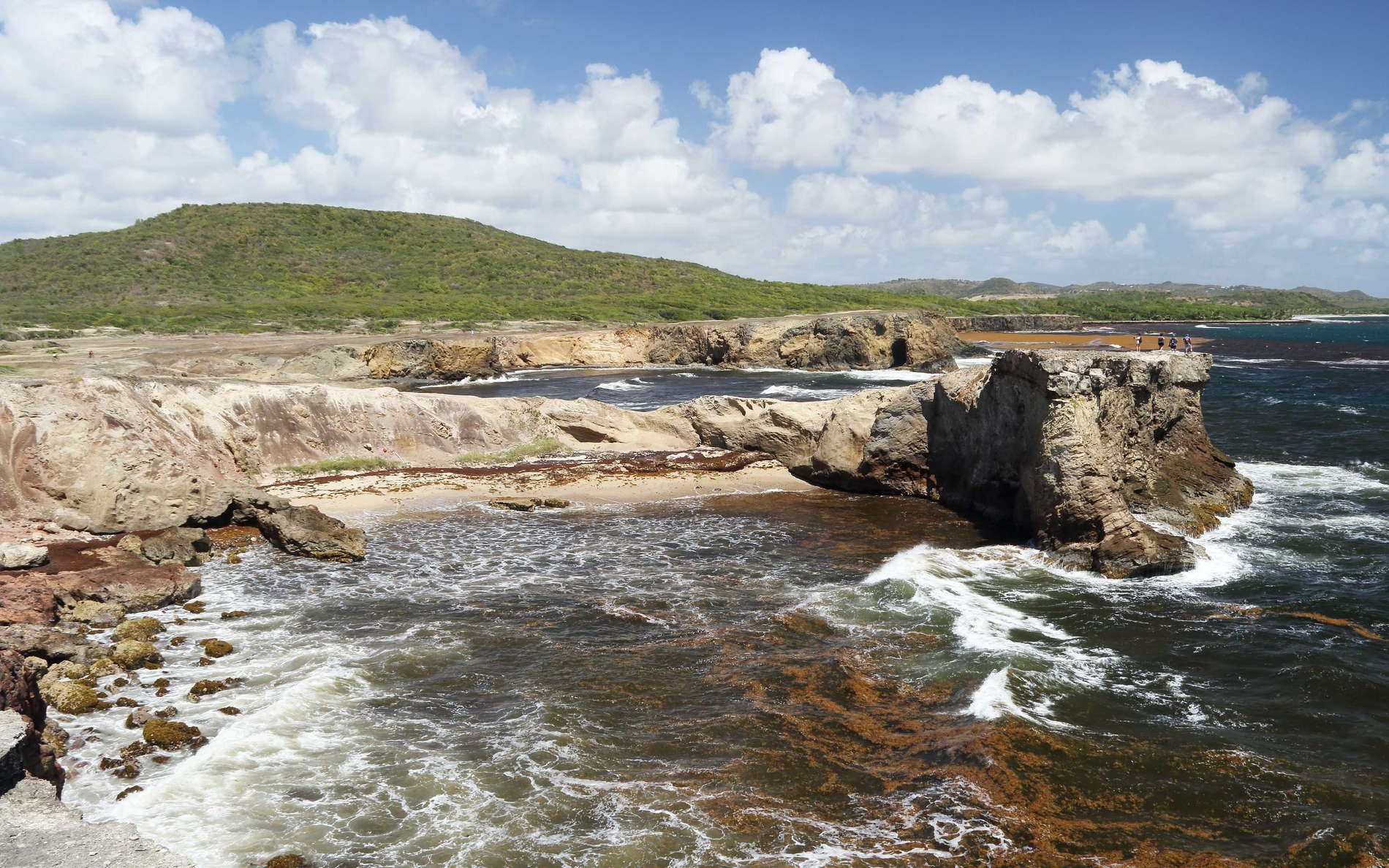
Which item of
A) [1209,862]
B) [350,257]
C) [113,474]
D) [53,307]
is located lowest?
[1209,862]

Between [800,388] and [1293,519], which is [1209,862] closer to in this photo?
[1293,519]

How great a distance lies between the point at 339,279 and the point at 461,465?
69155mm

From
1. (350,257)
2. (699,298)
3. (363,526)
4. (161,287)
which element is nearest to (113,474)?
(363,526)

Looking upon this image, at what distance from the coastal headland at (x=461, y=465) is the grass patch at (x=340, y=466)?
6 centimetres

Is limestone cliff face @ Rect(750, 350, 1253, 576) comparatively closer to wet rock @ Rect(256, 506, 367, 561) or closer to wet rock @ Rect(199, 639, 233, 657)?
wet rock @ Rect(256, 506, 367, 561)

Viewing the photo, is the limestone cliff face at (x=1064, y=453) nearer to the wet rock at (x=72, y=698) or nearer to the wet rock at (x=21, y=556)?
Result: the wet rock at (x=72, y=698)

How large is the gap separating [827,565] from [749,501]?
215 inches

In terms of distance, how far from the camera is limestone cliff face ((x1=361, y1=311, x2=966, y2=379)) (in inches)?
2290

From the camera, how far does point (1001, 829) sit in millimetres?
7922

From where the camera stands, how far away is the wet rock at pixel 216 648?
37.9 feet

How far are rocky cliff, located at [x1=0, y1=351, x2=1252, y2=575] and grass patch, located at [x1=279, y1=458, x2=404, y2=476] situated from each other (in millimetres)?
238

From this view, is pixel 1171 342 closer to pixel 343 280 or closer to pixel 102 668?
pixel 102 668

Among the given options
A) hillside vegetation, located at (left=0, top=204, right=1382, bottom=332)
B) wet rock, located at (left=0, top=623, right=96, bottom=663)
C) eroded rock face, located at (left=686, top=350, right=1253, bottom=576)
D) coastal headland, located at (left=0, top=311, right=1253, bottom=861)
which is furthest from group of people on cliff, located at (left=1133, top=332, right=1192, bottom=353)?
hillside vegetation, located at (left=0, top=204, right=1382, bottom=332)

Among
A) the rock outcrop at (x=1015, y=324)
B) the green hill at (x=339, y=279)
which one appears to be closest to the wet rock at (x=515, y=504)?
the green hill at (x=339, y=279)
